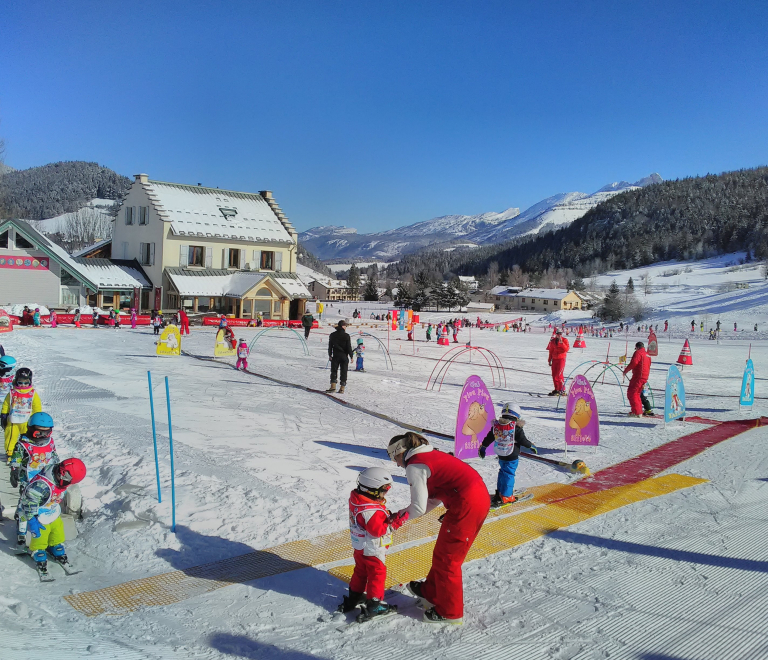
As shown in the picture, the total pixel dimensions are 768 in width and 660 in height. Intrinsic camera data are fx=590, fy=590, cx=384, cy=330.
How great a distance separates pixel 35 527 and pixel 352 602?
311 centimetres

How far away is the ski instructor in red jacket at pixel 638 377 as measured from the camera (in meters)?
14.3

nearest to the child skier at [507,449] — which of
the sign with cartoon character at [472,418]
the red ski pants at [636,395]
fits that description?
the sign with cartoon character at [472,418]

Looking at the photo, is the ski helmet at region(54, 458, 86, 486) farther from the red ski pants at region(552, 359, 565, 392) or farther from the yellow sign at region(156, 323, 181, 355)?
the yellow sign at region(156, 323, 181, 355)

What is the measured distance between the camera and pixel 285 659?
168 inches

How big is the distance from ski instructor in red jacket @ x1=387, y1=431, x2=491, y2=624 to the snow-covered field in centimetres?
22

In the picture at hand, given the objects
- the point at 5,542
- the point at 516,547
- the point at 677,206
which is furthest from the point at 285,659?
the point at 677,206

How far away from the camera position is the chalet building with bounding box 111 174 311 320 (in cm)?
4128

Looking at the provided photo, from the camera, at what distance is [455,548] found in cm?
482

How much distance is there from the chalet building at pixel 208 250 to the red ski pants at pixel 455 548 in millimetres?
37335

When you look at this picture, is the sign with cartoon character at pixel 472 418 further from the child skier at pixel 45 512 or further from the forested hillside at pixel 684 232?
the forested hillside at pixel 684 232

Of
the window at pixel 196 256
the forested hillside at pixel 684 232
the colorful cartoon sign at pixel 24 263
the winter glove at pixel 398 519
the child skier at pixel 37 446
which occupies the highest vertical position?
the forested hillside at pixel 684 232

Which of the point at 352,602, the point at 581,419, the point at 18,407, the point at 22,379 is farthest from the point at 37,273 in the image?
the point at 352,602

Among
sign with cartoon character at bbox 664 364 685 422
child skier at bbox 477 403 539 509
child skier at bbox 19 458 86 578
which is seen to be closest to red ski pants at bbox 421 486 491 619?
child skier at bbox 477 403 539 509

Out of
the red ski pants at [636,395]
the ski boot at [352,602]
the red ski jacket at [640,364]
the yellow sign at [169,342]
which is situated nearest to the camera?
the ski boot at [352,602]
